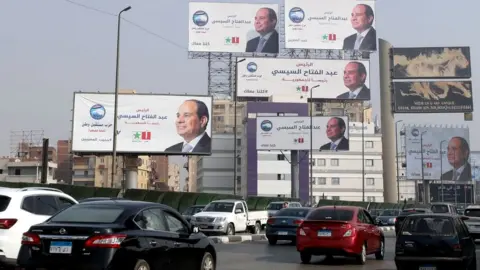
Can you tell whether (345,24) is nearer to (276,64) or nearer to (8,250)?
(276,64)

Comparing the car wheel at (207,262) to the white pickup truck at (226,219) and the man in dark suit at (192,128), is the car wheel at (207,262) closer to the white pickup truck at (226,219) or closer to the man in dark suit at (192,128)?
the white pickup truck at (226,219)

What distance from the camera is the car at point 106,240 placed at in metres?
8.34

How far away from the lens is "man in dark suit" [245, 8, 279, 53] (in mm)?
76438

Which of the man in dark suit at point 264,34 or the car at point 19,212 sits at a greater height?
the man in dark suit at point 264,34

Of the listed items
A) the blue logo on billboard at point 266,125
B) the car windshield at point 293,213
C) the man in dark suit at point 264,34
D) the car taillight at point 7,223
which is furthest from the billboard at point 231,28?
the car taillight at point 7,223

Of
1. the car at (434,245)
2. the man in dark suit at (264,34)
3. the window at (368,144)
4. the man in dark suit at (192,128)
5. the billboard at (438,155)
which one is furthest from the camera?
the window at (368,144)

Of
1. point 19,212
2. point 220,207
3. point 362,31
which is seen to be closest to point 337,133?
point 362,31

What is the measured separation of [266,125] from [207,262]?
173ft

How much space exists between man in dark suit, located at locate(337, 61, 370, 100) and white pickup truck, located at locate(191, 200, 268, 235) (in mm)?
47721

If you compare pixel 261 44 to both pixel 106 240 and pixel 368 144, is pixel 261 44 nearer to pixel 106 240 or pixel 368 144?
pixel 368 144

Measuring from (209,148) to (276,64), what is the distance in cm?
2612

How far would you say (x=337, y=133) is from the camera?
205ft

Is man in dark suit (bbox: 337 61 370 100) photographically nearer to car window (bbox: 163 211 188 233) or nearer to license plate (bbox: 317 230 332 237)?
license plate (bbox: 317 230 332 237)

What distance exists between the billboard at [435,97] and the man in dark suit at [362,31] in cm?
698
